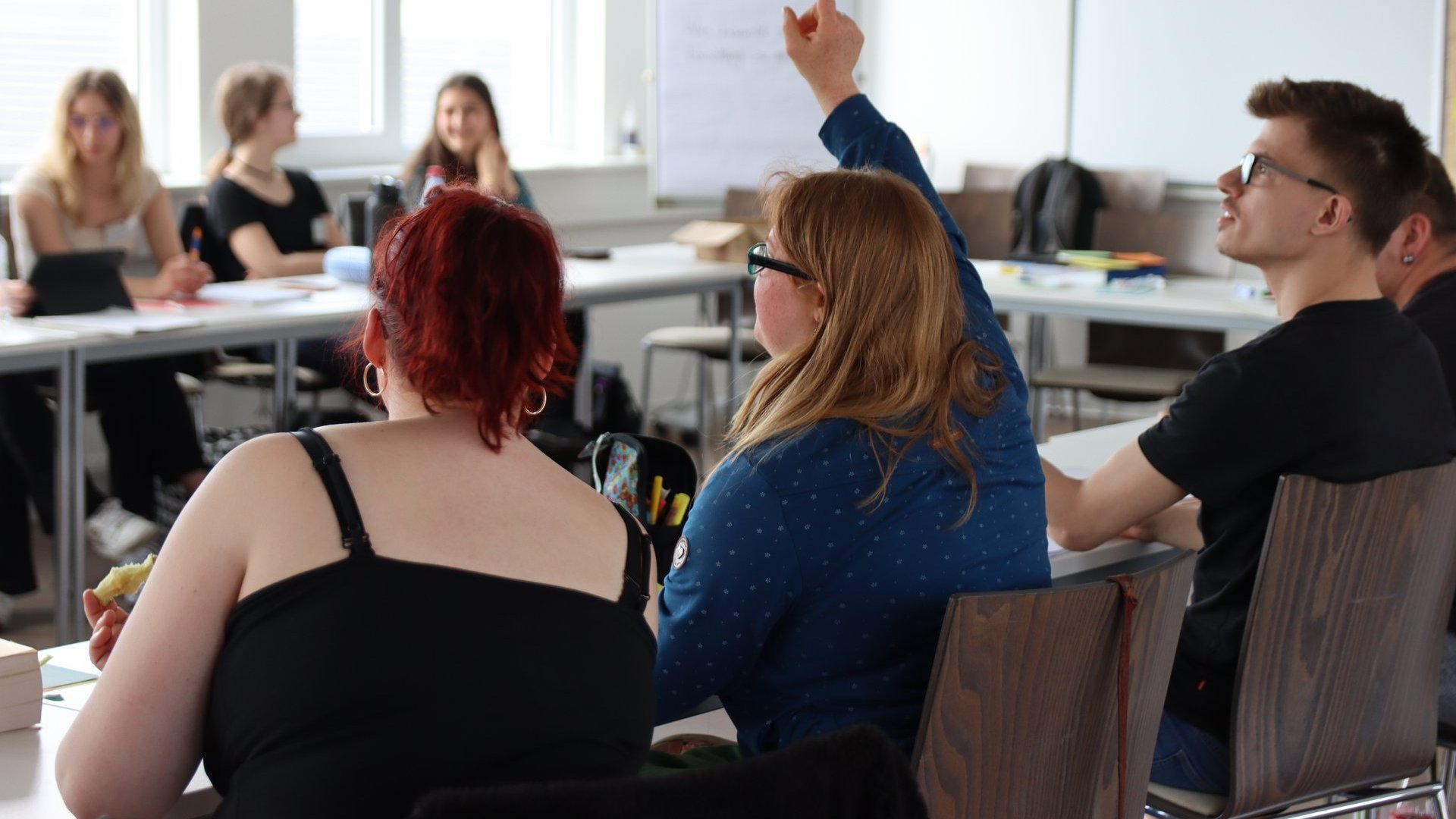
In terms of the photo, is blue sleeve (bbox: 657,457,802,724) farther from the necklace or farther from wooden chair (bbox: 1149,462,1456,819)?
the necklace

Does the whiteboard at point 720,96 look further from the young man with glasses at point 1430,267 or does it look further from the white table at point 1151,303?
the young man with glasses at point 1430,267

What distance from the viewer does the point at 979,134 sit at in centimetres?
719

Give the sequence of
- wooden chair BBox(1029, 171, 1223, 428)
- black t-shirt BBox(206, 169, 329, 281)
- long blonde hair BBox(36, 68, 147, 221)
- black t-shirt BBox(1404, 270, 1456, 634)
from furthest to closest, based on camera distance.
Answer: wooden chair BBox(1029, 171, 1223, 428)
black t-shirt BBox(206, 169, 329, 281)
long blonde hair BBox(36, 68, 147, 221)
black t-shirt BBox(1404, 270, 1456, 634)

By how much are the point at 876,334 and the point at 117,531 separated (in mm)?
3017

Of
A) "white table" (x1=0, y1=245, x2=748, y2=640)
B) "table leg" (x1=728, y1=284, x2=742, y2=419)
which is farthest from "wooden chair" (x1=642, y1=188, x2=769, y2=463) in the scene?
"white table" (x1=0, y1=245, x2=748, y2=640)

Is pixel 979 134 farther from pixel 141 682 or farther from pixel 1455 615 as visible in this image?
pixel 141 682

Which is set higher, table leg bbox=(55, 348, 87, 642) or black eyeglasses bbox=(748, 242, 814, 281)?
black eyeglasses bbox=(748, 242, 814, 281)

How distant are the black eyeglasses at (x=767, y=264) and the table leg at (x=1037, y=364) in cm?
374

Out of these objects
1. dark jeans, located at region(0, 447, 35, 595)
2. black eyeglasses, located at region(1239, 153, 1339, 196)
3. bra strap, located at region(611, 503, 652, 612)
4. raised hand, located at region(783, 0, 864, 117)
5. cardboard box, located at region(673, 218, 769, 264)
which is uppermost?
raised hand, located at region(783, 0, 864, 117)

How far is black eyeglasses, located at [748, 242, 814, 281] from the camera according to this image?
5.21 feet

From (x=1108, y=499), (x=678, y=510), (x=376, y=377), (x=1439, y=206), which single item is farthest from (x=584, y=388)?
(x=376, y=377)

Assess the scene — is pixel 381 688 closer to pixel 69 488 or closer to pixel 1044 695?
pixel 1044 695

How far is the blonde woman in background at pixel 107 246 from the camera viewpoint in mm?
4039

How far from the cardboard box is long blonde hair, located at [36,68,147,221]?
1789 millimetres
